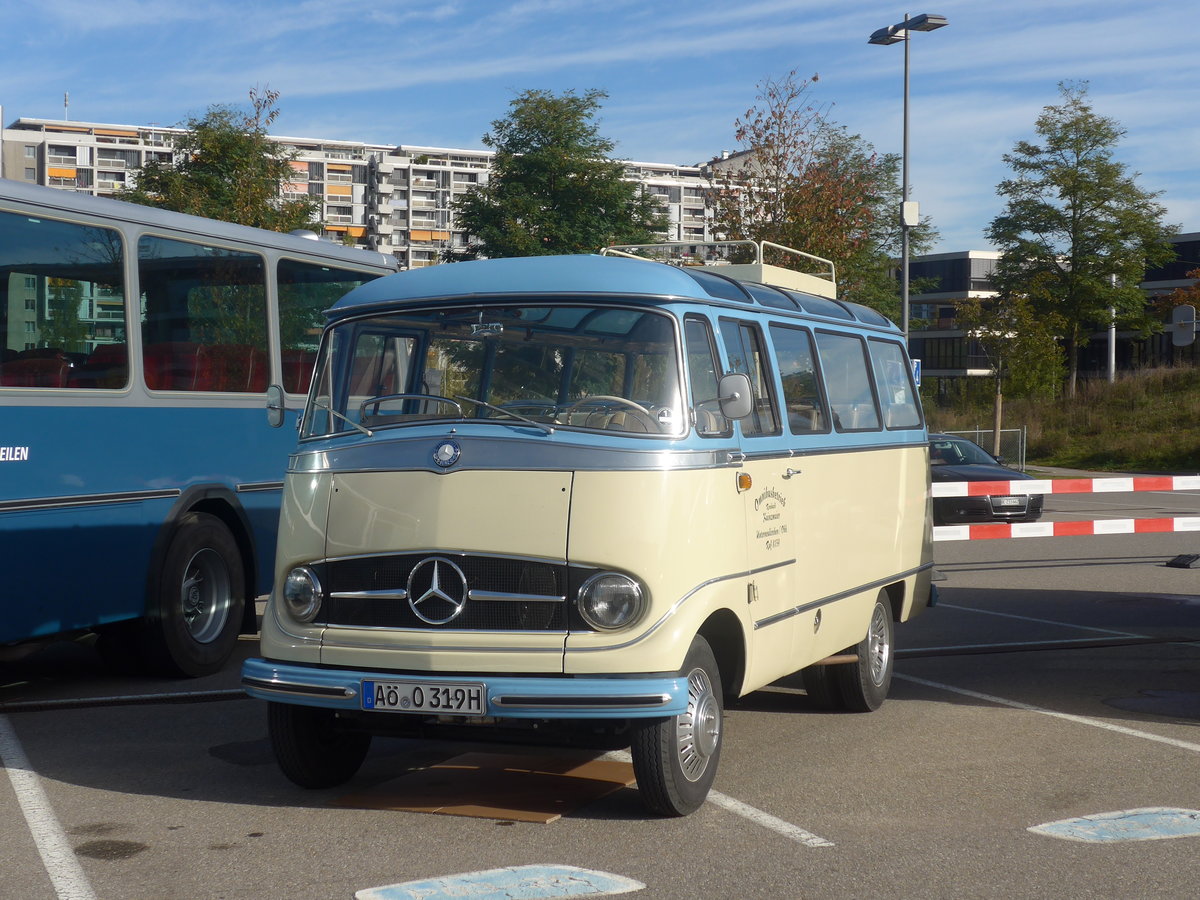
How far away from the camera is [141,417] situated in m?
9.60

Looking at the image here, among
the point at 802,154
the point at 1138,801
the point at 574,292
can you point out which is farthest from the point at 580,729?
the point at 802,154

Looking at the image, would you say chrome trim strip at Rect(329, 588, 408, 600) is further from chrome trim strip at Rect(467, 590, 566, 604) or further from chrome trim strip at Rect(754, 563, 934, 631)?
chrome trim strip at Rect(754, 563, 934, 631)

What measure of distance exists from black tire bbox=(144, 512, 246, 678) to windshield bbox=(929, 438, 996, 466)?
559 inches

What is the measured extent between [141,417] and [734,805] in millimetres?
4994

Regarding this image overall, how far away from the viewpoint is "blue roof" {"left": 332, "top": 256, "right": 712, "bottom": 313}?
6609 mm

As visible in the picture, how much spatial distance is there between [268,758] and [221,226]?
4686 millimetres

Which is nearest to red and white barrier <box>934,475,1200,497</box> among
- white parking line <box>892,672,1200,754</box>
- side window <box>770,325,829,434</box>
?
white parking line <box>892,672,1200,754</box>

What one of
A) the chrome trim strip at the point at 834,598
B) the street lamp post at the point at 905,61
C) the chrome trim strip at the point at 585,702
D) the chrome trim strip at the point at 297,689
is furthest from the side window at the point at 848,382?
the street lamp post at the point at 905,61

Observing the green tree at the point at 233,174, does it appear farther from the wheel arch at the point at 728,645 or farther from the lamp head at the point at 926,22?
the wheel arch at the point at 728,645

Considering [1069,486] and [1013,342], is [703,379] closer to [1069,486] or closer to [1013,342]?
[1069,486]

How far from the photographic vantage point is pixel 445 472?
6.18 m

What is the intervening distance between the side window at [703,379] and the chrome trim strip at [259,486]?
16.3 feet

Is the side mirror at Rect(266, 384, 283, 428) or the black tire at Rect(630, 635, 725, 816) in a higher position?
the side mirror at Rect(266, 384, 283, 428)

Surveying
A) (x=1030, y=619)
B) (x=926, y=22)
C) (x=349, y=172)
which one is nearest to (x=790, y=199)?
(x=926, y=22)
